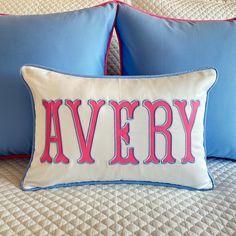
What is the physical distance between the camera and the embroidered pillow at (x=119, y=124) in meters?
0.72

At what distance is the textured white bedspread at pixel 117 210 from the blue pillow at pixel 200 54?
0.14 meters

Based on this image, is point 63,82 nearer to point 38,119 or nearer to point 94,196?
point 38,119

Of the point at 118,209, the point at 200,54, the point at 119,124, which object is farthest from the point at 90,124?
the point at 200,54

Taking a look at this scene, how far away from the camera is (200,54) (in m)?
0.83

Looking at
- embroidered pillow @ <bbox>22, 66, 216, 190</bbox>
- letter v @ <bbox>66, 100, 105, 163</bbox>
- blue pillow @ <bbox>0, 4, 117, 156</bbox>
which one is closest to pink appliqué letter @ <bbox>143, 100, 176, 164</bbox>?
embroidered pillow @ <bbox>22, 66, 216, 190</bbox>

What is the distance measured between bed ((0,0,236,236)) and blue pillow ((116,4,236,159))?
0.42ft

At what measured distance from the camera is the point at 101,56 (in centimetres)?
88

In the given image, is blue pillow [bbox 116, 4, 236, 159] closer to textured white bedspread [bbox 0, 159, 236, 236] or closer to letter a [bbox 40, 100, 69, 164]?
textured white bedspread [bbox 0, 159, 236, 236]

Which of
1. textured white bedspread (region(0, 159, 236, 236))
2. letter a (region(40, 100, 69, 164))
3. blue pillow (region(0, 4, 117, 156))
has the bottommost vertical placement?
textured white bedspread (region(0, 159, 236, 236))

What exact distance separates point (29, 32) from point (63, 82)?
0.63ft

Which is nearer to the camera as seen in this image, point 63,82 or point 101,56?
point 63,82

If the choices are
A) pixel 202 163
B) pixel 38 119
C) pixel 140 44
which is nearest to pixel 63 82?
pixel 38 119

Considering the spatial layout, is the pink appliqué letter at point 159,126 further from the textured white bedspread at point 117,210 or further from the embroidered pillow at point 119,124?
the textured white bedspread at point 117,210

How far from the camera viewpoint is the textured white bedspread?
0.64m
